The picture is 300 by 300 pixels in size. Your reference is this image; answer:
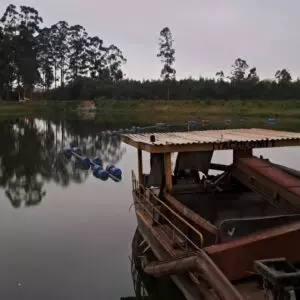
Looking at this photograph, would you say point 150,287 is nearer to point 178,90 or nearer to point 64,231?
point 64,231

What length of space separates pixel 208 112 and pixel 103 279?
203ft

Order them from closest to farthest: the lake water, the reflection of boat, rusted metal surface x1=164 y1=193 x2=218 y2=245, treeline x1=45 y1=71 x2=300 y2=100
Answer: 1. the reflection of boat
2. rusted metal surface x1=164 y1=193 x2=218 y2=245
3. the lake water
4. treeline x1=45 y1=71 x2=300 y2=100

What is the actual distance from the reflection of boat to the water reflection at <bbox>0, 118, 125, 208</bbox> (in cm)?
992

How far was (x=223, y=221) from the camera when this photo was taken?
6898mm

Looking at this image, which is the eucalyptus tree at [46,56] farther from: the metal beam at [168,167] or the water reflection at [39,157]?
the metal beam at [168,167]

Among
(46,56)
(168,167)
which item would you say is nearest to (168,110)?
(46,56)

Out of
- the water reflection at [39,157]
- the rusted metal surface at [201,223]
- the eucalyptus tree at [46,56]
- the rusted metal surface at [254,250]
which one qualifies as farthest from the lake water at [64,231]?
the eucalyptus tree at [46,56]

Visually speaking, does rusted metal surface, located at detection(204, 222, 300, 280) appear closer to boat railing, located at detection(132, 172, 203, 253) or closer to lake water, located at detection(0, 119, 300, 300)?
boat railing, located at detection(132, 172, 203, 253)

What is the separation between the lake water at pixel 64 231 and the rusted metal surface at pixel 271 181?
14.0ft

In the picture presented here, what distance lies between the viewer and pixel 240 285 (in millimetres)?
6543

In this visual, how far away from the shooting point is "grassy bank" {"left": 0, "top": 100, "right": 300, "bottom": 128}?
6575 centimetres

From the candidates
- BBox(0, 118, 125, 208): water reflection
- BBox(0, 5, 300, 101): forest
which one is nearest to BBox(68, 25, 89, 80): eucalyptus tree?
BBox(0, 5, 300, 101): forest

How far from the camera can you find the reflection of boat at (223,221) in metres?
6.13

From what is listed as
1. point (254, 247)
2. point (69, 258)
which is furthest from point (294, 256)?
point (69, 258)
